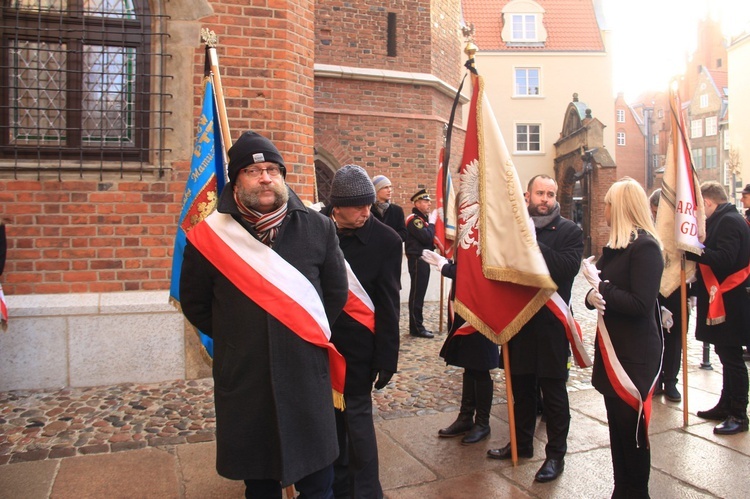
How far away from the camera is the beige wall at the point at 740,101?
35.0 meters

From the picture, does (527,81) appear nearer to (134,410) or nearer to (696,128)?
(696,128)

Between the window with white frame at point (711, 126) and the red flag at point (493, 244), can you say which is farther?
the window with white frame at point (711, 126)

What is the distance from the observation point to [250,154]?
104 inches

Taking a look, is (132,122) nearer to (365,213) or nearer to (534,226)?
(365,213)

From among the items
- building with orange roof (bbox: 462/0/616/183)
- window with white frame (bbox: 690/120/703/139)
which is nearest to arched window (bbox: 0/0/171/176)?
building with orange roof (bbox: 462/0/616/183)

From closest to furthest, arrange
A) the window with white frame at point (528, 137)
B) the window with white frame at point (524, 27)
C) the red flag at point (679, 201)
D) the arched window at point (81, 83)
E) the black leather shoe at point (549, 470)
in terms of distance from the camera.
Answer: the black leather shoe at point (549, 470), the red flag at point (679, 201), the arched window at point (81, 83), the window with white frame at point (528, 137), the window with white frame at point (524, 27)

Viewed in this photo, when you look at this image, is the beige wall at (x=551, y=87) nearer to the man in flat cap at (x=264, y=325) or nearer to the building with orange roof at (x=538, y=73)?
the building with orange roof at (x=538, y=73)

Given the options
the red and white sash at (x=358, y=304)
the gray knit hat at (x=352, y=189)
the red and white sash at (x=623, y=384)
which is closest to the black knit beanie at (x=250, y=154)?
the gray knit hat at (x=352, y=189)

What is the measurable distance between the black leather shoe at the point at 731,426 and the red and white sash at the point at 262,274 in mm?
3419

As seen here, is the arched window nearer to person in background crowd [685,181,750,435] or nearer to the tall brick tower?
person in background crowd [685,181,750,435]

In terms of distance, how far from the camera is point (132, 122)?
591 centimetres

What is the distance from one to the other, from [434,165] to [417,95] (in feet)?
4.41

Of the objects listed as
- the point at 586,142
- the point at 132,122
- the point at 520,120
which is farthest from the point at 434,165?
the point at 520,120

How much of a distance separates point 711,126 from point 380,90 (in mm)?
52280
